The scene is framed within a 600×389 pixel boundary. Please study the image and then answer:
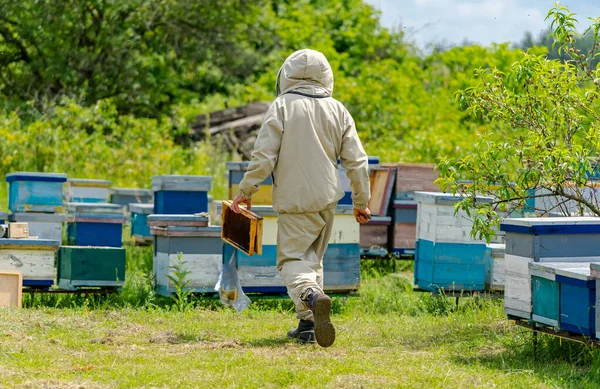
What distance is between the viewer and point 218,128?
1728cm

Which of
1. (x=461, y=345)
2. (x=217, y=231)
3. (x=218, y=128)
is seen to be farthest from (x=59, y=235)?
(x=218, y=128)

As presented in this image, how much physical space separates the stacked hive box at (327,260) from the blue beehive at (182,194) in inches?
35.7

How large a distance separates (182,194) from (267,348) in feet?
8.40

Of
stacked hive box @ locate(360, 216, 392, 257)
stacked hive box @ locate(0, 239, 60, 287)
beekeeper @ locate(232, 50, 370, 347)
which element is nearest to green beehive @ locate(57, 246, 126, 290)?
stacked hive box @ locate(0, 239, 60, 287)

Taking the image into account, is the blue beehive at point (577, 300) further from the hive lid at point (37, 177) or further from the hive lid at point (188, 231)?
the hive lid at point (37, 177)

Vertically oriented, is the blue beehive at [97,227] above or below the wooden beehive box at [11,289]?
above

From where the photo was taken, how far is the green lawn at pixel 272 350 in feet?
13.4

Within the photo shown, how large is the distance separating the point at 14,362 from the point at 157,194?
3086 millimetres

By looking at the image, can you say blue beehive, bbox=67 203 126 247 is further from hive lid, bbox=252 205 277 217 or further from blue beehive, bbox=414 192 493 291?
blue beehive, bbox=414 192 493 291

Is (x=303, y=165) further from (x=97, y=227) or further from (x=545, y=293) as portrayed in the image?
(x=97, y=227)

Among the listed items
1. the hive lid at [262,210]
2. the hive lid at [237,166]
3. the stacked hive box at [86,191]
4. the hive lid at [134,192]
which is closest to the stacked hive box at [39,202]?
the hive lid at [237,166]

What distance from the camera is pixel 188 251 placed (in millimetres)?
6465

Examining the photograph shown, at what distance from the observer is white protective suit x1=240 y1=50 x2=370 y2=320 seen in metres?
5.18

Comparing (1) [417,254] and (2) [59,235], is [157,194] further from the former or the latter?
(1) [417,254]
